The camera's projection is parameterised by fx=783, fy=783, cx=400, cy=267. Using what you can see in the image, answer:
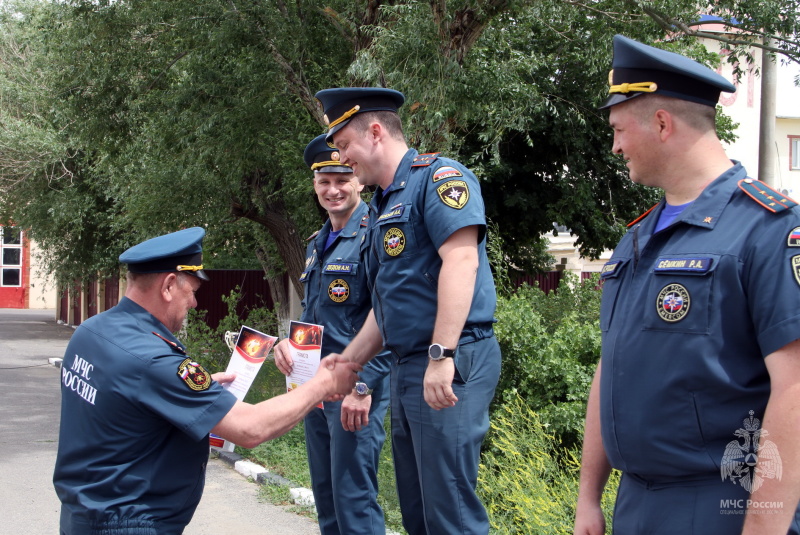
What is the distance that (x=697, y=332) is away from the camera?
1875mm

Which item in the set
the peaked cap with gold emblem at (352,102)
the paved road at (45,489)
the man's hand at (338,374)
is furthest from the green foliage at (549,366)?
the peaked cap with gold emblem at (352,102)

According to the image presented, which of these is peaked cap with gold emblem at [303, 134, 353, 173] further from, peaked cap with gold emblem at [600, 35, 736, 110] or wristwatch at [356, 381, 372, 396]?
peaked cap with gold emblem at [600, 35, 736, 110]

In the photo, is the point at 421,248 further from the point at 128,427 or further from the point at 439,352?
the point at 128,427

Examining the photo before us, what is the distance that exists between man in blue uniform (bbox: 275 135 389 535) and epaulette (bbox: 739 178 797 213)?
7.27ft

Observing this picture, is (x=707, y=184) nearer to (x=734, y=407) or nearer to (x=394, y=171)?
(x=734, y=407)

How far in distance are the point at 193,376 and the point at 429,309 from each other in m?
0.96

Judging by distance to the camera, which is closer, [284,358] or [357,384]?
[357,384]

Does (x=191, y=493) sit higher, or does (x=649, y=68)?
(x=649, y=68)

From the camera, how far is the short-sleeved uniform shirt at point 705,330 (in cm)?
181

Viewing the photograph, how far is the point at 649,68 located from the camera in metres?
2.10

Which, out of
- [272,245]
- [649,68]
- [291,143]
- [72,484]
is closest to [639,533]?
[649,68]

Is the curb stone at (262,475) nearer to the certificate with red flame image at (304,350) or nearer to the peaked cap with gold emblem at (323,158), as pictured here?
the certificate with red flame image at (304,350)

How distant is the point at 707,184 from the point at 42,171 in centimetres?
2144

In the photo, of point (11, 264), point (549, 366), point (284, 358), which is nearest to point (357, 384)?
point (284, 358)
